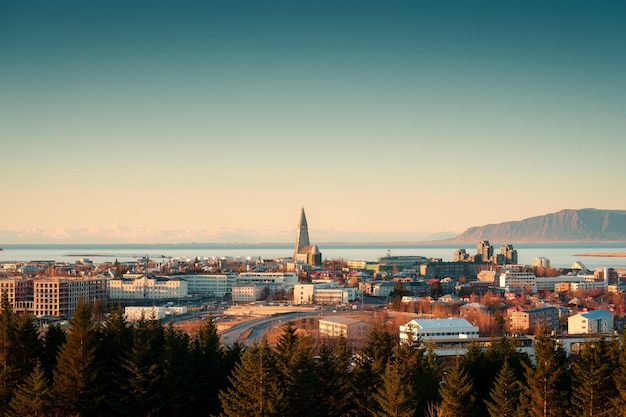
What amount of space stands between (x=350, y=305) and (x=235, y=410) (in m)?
31.6

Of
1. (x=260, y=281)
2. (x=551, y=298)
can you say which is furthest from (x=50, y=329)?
(x=260, y=281)

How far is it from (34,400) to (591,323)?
2284cm

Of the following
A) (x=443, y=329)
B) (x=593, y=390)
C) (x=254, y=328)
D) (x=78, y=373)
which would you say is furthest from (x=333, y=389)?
(x=254, y=328)

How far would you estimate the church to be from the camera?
237ft

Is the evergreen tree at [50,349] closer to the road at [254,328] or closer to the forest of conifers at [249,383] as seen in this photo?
the forest of conifers at [249,383]

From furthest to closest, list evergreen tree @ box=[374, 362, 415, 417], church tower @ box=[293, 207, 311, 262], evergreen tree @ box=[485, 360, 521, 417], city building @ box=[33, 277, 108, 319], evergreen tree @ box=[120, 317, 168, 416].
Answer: church tower @ box=[293, 207, 311, 262]
city building @ box=[33, 277, 108, 319]
evergreen tree @ box=[485, 360, 521, 417]
evergreen tree @ box=[120, 317, 168, 416]
evergreen tree @ box=[374, 362, 415, 417]

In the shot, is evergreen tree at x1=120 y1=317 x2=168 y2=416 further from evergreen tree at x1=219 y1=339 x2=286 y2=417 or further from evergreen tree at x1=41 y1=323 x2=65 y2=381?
evergreen tree at x1=41 y1=323 x2=65 y2=381

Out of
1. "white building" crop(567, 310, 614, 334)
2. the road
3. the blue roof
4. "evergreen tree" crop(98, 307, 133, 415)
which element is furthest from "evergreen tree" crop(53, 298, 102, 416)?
the blue roof

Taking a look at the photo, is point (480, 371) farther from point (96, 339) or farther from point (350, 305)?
point (350, 305)

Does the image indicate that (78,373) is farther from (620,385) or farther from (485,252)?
(485,252)

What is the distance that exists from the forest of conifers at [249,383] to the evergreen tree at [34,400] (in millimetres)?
15

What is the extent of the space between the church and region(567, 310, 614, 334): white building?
1671 inches

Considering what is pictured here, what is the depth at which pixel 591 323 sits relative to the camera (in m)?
29.2

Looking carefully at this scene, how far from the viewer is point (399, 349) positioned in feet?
50.2
